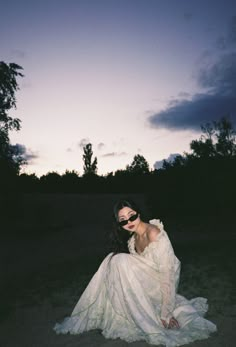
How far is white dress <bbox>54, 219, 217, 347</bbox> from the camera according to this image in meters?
3.43

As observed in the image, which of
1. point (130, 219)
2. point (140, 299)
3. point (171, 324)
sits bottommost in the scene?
point (171, 324)

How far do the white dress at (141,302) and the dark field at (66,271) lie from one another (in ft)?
0.45

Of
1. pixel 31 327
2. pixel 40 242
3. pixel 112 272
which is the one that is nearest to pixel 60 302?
pixel 31 327

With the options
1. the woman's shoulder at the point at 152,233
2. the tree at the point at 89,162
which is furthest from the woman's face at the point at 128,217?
the tree at the point at 89,162

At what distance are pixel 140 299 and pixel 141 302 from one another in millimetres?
33

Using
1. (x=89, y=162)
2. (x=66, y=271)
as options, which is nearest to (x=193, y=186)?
(x=66, y=271)

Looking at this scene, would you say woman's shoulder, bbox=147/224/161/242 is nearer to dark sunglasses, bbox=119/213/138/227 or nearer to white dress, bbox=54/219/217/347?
white dress, bbox=54/219/217/347

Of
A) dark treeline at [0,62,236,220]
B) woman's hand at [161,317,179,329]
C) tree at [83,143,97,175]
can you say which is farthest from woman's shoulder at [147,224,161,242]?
tree at [83,143,97,175]

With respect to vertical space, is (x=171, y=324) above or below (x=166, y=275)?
below

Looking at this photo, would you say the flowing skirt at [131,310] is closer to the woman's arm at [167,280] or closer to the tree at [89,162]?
the woman's arm at [167,280]

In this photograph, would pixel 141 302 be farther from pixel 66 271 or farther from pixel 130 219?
pixel 66 271

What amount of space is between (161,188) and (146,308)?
13946 mm

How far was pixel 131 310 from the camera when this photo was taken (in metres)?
3.46

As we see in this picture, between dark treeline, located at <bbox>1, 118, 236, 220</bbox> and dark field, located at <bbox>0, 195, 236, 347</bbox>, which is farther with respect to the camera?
dark treeline, located at <bbox>1, 118, 236, 220</bbox>
